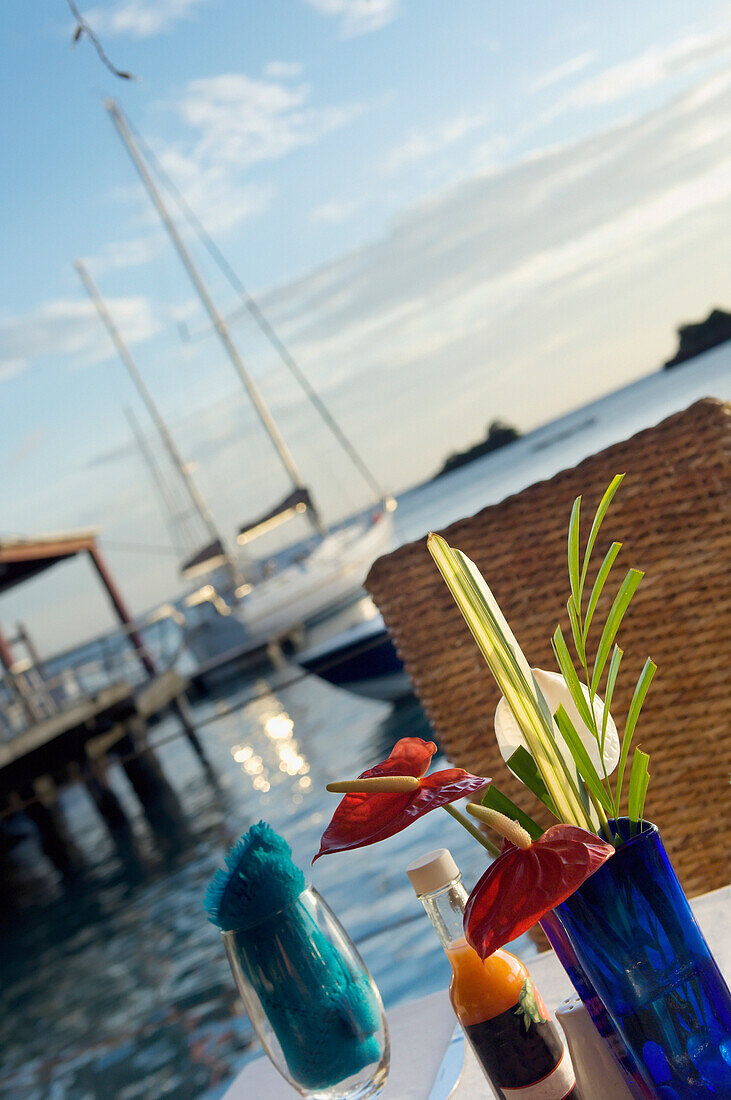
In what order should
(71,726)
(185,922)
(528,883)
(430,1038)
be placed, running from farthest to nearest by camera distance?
(71,726) → (185,922) → (430,1038) → (528,883)

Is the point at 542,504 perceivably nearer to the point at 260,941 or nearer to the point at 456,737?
the point at 456,737

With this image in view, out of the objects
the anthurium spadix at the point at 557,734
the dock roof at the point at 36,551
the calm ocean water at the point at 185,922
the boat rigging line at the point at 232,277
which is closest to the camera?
the anthurium spadix at the point at 557,734

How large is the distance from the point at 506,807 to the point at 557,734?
5cm

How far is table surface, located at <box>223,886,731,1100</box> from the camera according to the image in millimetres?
775

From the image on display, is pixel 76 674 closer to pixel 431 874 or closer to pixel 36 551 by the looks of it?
pixel 36 551

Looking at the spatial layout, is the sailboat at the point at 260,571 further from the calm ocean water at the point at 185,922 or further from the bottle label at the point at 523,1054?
the bottle label at the point at 523,1054

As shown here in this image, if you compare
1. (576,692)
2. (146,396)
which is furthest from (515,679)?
(146,396)

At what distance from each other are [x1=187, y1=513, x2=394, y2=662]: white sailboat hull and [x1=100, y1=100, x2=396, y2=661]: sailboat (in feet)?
0.07

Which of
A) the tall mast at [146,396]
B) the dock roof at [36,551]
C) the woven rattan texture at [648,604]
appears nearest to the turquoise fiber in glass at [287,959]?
the woven rattan texture at [648,604]

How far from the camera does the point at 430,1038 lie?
2.90ft

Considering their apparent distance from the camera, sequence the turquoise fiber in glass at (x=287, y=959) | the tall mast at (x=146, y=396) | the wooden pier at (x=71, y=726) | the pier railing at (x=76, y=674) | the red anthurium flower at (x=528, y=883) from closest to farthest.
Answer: the red anthurium flower at (x=528, y=883), the turquoise fiber in glass at (x=287, y=959), the wooden pier at (x=71, y=726), the pier railing at (x=76, y=674), the tall mast at (x=146, y=396)

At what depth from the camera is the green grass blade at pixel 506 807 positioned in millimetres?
496

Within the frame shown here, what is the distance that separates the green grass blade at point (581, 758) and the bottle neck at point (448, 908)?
0.41 feet

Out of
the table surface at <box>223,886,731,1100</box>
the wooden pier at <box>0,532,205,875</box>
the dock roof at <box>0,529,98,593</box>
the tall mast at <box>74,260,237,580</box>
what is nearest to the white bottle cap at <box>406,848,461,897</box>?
the table surface at <box>223,886,731,1100</box>
